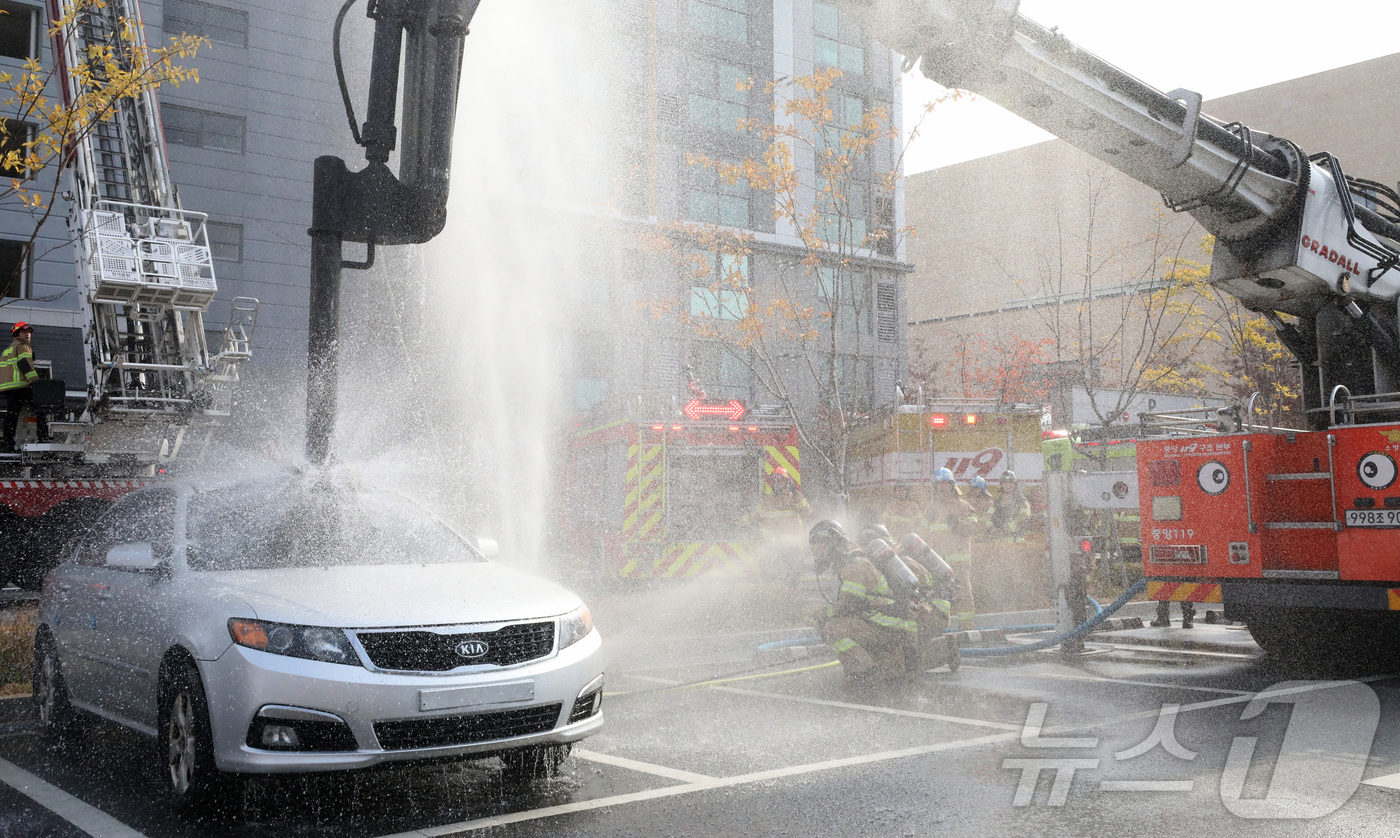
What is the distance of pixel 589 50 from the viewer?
28641 mm

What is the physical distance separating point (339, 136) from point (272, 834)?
23.6 m

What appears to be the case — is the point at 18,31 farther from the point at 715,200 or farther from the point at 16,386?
the point at 715,200

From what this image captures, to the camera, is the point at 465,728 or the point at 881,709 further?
the point at 881,709

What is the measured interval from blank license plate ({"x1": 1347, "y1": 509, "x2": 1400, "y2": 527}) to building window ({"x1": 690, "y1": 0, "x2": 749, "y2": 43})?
27519mm

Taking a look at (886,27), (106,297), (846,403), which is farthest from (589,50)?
(886,27)

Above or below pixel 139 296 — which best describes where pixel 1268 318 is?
below

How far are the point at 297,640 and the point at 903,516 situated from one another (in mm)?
10542

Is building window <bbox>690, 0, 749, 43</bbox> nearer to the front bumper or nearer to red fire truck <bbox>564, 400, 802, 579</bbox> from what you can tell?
red fire truck <bbox>564, 400, 802, 579</bbox>

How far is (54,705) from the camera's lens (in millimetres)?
5867

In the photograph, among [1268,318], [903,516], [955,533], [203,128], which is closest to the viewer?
[1268,318]

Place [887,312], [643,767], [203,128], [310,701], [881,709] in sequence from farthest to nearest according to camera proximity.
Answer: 1. [887,312]
2. [203,128]
3. [881,709]
4. [643,767]
5. [310,701]

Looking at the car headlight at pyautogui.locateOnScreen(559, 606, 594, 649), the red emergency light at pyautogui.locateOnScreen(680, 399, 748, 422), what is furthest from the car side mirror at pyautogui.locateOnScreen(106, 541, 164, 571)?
the red emergency light at pyautogui.locateOnScreen(680, 399, 748, 422)

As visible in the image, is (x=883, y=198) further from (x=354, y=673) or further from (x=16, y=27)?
(x=16, y=27)

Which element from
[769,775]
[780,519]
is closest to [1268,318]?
[769,775]
